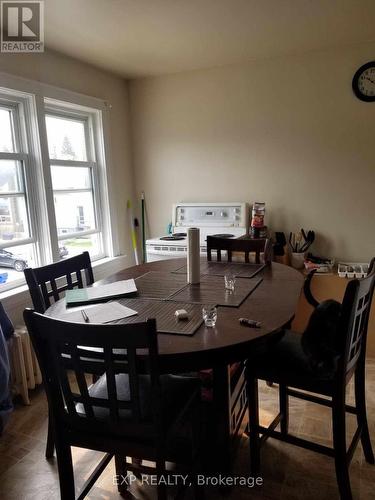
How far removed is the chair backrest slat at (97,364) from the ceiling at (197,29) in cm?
185

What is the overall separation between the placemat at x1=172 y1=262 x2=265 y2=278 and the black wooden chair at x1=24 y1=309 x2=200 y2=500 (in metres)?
0.85

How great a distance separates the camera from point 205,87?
133 inches

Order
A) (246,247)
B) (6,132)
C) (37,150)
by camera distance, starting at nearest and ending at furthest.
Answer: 1. (246,247)
2. (6,132)
3. (37,150)

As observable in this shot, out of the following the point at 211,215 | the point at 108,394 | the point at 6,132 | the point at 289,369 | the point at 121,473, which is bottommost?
the point at 121,473

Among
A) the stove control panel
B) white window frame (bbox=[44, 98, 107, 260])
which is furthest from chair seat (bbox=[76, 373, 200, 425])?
the stove control panel

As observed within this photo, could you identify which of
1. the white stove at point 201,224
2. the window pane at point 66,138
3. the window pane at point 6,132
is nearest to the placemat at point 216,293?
the white stove at point 201,224

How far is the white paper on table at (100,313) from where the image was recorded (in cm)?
142

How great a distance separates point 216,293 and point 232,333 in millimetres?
479

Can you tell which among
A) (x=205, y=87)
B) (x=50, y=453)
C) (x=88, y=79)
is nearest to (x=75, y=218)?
(x=88, y=79)

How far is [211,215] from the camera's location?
348 centimetres

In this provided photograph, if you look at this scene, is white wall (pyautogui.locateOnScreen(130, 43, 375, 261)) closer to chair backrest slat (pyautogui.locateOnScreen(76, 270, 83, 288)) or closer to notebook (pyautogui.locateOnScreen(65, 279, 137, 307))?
chair backrest slat (pyautogui.locateOnScreen(76, 270, 83, 288))

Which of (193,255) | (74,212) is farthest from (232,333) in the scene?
(74,212)

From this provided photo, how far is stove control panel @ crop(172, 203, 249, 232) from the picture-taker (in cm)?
336

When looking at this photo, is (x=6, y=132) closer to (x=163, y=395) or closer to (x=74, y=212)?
(x=74, y=212)
